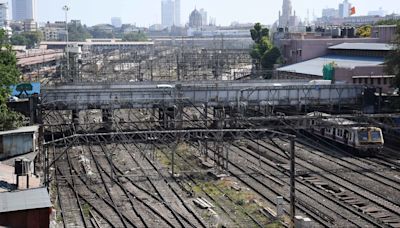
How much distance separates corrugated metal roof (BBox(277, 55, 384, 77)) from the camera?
33.6m

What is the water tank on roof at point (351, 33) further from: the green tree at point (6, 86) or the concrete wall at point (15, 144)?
the concrete wall at point (15, 144)

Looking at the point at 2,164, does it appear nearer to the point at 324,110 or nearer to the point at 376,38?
the point at 324,110

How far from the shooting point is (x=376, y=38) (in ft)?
129

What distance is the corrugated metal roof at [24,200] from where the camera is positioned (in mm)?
10641

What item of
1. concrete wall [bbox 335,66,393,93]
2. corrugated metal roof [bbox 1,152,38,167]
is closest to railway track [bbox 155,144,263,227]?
corrugated metal roof [bbox 1,152,38,167]

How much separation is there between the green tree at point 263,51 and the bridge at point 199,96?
18307 millimetres

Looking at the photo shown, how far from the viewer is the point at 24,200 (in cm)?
1096

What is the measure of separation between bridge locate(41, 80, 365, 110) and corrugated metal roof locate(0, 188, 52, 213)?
11.8 meters

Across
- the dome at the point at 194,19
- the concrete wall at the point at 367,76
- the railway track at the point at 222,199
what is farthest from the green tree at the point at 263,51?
the dome at the point at 194,19

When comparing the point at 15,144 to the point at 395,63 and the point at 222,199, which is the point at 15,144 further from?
the point at 395,63

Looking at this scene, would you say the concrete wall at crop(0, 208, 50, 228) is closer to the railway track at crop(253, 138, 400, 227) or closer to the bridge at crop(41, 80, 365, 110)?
the railway track at crop(253, 138, 400, 227)

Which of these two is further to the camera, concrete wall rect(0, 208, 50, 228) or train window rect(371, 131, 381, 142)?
train window rect(371, 131, 381, 142)

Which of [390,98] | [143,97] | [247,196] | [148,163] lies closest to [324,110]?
[390,98]

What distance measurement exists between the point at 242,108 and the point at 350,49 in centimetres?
1644
